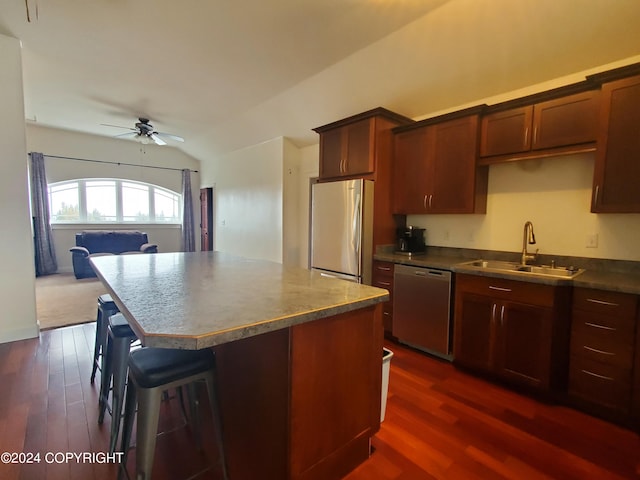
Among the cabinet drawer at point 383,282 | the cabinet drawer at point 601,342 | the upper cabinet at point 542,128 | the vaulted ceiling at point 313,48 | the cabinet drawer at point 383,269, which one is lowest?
the cabinet drawer at point 601,342

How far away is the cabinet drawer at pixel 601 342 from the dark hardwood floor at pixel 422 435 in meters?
0.42

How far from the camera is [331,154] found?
12.2ft

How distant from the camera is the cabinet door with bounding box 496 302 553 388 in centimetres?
210

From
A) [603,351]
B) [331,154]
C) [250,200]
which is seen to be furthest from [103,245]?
[603,351]

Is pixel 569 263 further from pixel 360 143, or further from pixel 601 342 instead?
pixel 360 143

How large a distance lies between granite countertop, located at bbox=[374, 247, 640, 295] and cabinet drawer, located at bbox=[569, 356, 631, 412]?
1.69 ft

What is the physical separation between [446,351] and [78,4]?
4340mm

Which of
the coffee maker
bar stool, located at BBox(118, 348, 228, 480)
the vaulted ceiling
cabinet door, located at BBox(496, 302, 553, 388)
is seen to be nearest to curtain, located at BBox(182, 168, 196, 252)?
the vaulted ceiling

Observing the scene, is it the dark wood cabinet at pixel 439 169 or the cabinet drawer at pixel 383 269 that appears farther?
the cabinet drawer at pixel 383 269

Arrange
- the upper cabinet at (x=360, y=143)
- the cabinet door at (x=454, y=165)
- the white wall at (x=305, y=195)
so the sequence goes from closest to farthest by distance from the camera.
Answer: the cabinet door at (x=454, y=165), the upper cabinet at (x=360, y=143), the white wall at (x=305, y=195)

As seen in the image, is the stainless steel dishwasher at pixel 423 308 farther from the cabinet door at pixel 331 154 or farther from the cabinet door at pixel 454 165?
the cabinet door at pixel 331 154

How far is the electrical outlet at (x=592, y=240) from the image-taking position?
235cm

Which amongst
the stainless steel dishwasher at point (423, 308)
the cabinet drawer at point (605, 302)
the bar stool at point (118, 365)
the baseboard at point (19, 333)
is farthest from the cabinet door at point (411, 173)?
the baseboard at point (19, 333)

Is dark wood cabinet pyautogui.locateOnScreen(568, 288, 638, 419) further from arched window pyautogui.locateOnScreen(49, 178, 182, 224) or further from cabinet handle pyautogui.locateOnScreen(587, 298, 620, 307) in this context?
arched window pyautogui.locateOnScreen(49, 178, 182, 224)
